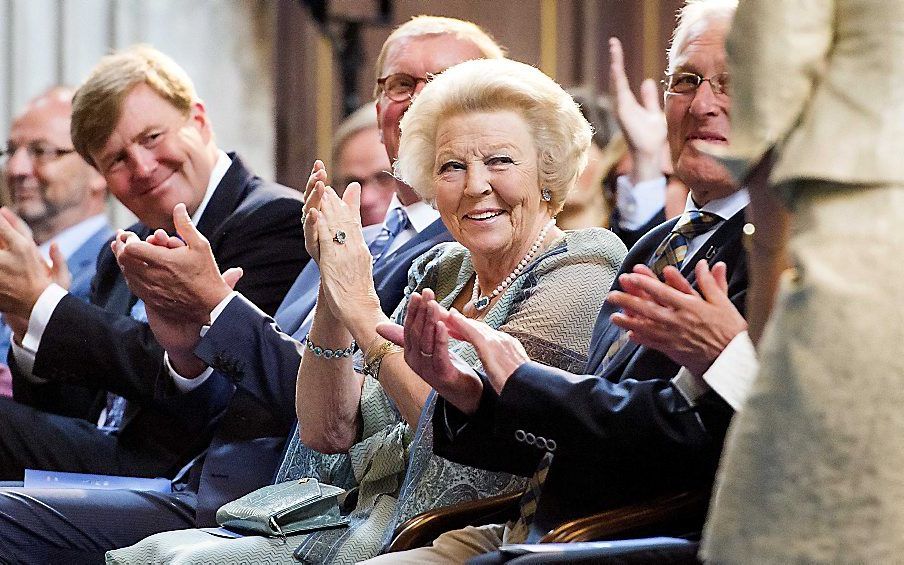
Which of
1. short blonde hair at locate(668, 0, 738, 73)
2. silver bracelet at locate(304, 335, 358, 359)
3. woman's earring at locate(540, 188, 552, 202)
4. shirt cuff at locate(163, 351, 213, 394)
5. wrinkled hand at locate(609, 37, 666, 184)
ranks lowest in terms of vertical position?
shirt cuff at locate(163, 351, 213, 394)

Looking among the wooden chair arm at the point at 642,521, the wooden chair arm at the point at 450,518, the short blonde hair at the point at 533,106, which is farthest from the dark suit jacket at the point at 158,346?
the wooden chair arm at the point at 642,521

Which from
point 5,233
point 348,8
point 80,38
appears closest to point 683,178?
Result: point 5,233

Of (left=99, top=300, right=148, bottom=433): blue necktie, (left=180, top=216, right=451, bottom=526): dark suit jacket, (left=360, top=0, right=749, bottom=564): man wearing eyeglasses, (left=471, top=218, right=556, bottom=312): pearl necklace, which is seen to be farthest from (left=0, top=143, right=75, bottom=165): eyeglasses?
(left=360, top=0, right=749, bottom=564): man wearing eyeglasses

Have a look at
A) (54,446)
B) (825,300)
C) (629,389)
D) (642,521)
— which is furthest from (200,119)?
(825,300)

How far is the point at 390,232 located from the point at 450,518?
1334mm

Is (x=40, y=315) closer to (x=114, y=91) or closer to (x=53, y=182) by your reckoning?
(x=114, y=91)

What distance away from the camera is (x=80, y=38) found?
23.5ft

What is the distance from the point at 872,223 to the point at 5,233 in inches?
113

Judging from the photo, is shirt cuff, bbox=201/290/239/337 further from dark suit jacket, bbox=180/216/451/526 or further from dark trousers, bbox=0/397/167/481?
dark trousers, bbox=0/397/167/481

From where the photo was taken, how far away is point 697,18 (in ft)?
8.93

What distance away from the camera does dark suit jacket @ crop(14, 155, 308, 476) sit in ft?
12.1

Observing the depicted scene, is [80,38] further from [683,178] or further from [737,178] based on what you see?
[737,178]

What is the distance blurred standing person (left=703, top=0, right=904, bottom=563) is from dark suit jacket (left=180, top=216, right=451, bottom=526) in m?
1.92

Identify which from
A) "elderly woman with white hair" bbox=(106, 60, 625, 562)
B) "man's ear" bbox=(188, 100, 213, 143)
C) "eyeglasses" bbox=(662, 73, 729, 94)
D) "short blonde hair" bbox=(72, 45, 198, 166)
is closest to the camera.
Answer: "eyeglasses" bbox=(662, 73, 729, 94)
